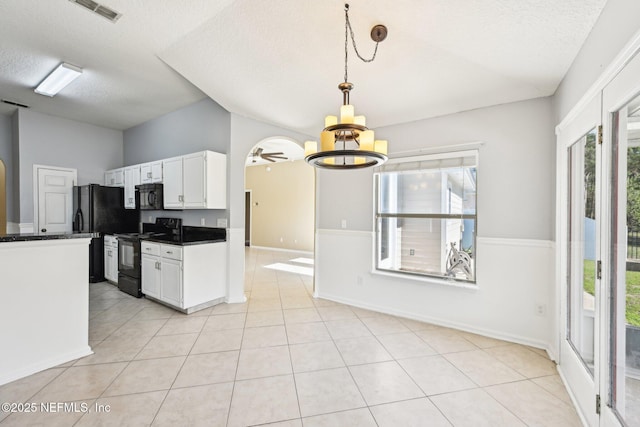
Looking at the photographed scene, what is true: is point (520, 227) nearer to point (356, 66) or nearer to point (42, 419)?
point (356, 66)

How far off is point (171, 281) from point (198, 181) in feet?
4.54

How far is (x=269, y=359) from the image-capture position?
2475 mm

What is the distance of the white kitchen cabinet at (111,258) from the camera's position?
184 inches

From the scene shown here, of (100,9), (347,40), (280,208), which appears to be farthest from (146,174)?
(280,208)

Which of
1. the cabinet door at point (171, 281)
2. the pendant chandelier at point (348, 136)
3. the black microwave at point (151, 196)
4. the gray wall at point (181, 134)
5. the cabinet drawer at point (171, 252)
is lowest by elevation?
the cabinet door at point (171, 281)

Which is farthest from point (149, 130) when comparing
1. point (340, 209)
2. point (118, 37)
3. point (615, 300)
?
point (615, 300)

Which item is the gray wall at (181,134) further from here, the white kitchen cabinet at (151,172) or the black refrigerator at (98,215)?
the black refrigerator at (98,215)

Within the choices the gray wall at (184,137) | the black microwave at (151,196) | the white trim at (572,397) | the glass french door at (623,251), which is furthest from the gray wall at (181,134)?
the white trim at (572,397)

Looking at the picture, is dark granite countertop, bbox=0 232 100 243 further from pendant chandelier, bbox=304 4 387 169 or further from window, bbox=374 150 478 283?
window, bbox=374 150 478 283

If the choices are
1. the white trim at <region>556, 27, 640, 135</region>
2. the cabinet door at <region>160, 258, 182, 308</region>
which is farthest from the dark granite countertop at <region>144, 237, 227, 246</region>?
the white trim at <region>556, 27, 640, 135</region>

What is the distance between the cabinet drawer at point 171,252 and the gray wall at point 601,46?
4.13 meters

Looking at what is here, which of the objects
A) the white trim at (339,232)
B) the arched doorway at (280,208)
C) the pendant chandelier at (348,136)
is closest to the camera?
the pendant chandelier at (348,136)

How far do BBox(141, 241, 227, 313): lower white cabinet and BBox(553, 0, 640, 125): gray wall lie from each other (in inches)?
159

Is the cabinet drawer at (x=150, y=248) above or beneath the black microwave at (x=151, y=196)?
beneath
